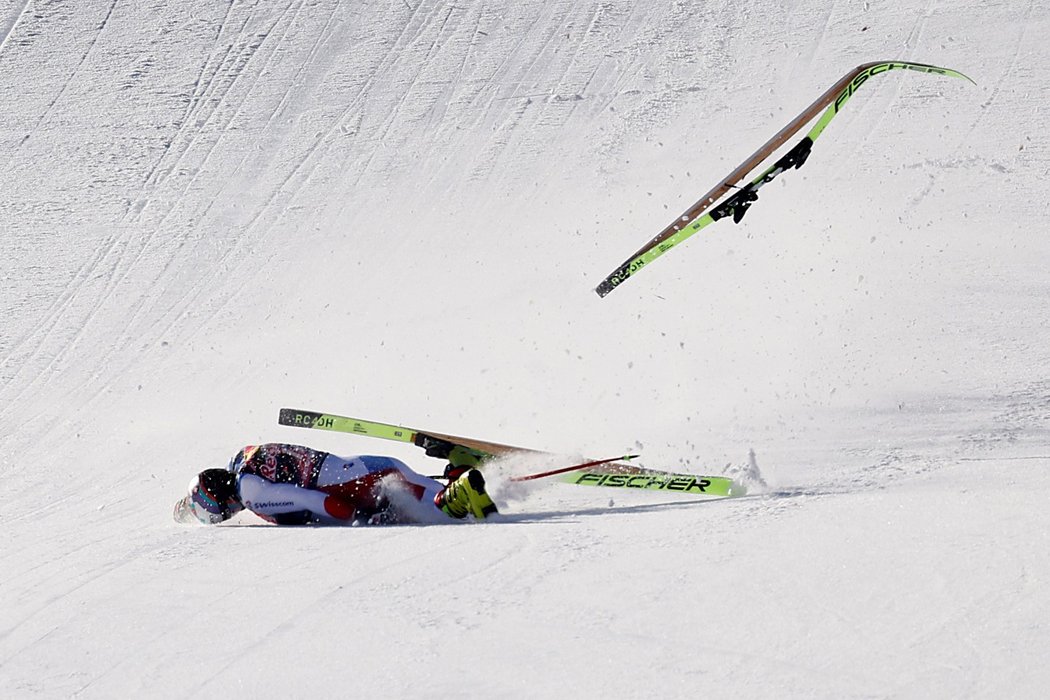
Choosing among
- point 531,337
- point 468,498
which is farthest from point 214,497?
point 531,337

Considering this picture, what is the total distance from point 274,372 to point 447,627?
17.4 ft

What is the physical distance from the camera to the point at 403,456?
26.0 feet

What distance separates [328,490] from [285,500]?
0.69 ft

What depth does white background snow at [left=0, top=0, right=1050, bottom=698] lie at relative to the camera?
14.6ft

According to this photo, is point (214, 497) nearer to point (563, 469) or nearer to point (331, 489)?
point (331, 489)

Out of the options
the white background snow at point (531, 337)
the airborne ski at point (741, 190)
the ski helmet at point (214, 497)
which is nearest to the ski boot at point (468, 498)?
the white background snow at point (531, 337)

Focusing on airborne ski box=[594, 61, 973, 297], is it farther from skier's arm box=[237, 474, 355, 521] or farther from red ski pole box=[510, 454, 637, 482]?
skier's arm box=[237, 474, 355, 521]

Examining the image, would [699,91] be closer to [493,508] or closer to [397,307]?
[397,307]

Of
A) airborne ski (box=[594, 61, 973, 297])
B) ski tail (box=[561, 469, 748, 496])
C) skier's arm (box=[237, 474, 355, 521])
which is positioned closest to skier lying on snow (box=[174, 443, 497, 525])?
skier's arm (box=[237, 474, 355, 521])

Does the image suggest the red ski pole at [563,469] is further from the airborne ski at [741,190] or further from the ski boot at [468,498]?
the airborne ski at [741,190]

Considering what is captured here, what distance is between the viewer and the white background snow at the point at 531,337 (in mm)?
4441

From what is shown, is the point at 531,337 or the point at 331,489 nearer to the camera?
the point at 331,489

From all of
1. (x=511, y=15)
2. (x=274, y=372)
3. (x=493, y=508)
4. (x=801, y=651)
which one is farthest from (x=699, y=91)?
(x=801, y=651)

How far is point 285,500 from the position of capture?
629 cm
